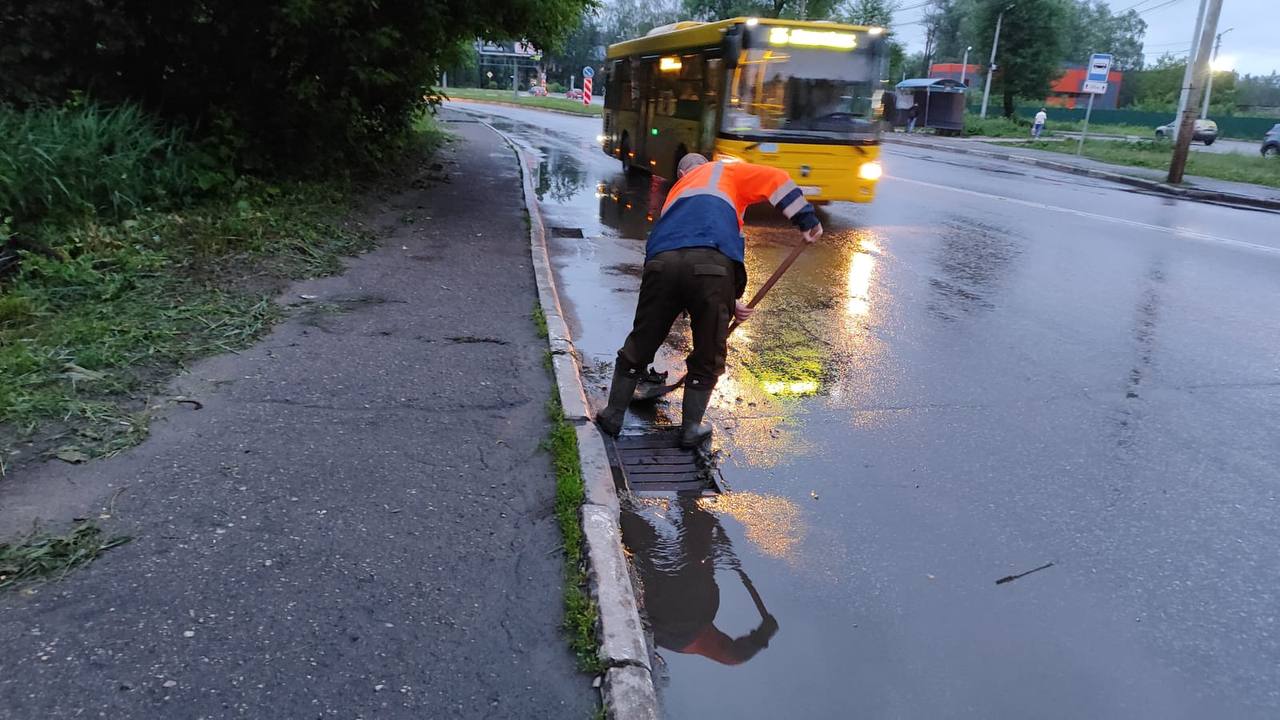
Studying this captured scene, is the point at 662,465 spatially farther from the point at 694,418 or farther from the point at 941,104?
the point at 941,104

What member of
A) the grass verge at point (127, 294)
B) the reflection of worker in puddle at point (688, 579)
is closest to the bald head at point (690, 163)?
the reflection of worker in puddle at point (688, 579)

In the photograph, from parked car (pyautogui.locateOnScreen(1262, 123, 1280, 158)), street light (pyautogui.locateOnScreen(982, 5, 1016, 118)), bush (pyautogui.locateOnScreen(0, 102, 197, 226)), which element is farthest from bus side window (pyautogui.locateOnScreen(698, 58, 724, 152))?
street light (pyautogui.locateOnScreen(982, 5, 1016, 118))

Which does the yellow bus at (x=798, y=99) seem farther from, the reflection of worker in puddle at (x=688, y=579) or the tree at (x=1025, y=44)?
the tree at (x=1025, y=44)

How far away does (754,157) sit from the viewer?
12.5 m

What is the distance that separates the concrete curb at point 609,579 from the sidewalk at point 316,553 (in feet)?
0.43

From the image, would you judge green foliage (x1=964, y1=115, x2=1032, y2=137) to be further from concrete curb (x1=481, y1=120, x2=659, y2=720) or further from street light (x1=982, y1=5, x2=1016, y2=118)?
concrete curb (x1=481, y1=120, x2=659, y2=720)

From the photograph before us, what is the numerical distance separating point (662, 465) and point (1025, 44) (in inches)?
2253

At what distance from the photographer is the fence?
173 ft

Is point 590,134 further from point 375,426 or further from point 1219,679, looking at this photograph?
point 1219,679

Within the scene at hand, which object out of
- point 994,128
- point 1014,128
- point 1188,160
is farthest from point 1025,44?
point 1188,160

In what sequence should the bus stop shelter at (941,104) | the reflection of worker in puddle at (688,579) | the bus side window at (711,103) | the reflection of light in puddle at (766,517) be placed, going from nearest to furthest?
the reflection of worker in puddle at (688,579) → the reflection of light in puddle at (766,517) → the bus side window at (711,103) → the bus stop shelter at (941,104)

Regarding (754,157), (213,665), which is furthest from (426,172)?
(213,665)

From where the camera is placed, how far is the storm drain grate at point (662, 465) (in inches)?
180

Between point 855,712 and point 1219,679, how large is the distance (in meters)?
1.40
